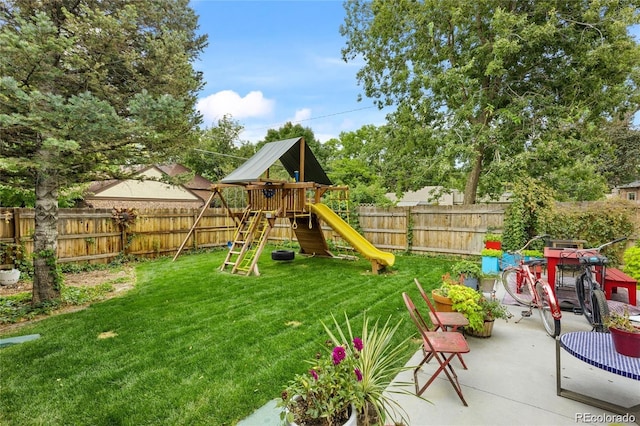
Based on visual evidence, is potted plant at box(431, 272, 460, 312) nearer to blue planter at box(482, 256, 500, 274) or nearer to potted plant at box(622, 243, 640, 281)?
blue planter at box(482, 256, 500, 274)

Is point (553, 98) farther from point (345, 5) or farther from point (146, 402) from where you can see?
point (146, 402)

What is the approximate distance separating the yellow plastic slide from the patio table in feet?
15.5

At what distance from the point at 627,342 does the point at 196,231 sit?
35.8ft

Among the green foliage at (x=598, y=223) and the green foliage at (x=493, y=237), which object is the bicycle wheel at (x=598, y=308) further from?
the green foliage at (x=493, y=237)

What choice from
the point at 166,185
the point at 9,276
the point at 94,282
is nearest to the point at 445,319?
the point at 94,282

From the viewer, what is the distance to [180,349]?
3455 mm

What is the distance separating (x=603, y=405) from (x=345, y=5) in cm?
1398

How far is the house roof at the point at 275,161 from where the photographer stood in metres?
7.60

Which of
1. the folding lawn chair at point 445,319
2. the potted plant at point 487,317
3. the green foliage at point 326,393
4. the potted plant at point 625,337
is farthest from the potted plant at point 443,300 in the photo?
the green foliage at point 326,393

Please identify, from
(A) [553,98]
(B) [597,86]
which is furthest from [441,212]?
(B) [597,86]

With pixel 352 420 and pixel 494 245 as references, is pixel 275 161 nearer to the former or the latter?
pixel 494 245

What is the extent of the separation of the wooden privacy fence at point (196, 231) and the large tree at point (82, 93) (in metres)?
3.45

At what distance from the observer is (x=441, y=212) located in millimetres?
9531

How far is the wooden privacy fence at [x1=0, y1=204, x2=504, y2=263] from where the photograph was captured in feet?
25.4
